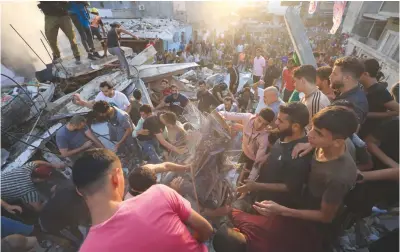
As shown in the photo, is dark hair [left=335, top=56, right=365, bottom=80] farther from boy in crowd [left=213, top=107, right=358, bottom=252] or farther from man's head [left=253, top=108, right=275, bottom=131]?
boy in crowd [left=213, top=107, right=358, bottom=252]

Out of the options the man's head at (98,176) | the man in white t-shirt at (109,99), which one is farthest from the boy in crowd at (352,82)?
the man in white t-shirt at (109,99)

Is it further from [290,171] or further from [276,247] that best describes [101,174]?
[290,171]

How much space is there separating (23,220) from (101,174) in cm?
249

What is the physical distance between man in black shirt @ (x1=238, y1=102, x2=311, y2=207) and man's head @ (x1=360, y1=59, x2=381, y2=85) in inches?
56.3

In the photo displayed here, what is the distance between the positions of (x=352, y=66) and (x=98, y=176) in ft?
10.4

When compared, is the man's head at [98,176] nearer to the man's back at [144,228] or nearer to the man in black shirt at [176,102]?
the man's back at [144,228]

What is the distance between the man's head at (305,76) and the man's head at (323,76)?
0.40 m

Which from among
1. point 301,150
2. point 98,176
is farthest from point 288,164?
point 98,176

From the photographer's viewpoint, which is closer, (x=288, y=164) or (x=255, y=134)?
(x=288, y=164)

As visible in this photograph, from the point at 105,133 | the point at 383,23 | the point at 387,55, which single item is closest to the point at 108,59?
the point at 105,133

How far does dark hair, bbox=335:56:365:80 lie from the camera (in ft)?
8.92

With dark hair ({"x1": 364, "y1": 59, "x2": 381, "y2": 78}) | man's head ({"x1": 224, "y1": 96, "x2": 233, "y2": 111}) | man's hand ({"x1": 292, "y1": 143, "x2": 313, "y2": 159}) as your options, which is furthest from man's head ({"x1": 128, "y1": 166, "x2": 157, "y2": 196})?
man's head ({"x1": 224, "y1": 96, "x2": 233, "y2": 111})

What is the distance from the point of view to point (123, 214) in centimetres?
144

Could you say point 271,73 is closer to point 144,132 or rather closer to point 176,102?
point 176,102
